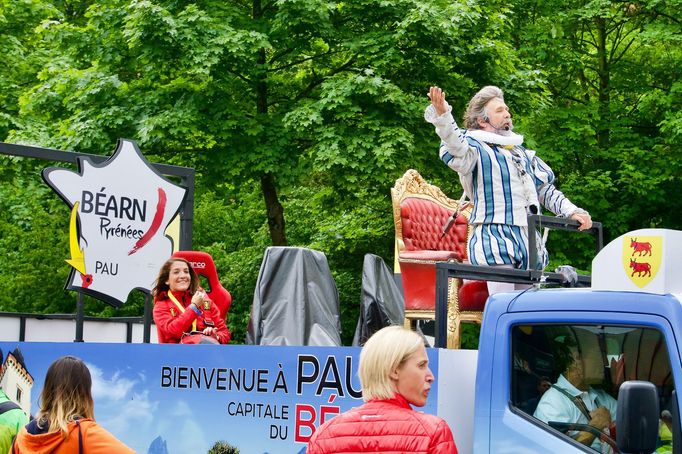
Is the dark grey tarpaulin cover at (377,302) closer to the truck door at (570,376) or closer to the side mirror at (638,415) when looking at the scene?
the truck door at (570,376)

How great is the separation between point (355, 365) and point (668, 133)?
13825 mm

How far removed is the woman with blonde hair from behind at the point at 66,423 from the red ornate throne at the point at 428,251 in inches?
62.7

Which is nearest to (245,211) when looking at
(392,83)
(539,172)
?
(392,83)

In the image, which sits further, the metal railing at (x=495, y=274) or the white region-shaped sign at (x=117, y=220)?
the white region-shaped sign at (x=117, y=220)

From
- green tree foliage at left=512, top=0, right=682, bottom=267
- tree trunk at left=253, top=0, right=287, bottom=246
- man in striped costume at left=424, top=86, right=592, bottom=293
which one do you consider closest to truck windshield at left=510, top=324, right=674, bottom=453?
man in striped costume at left=424, top=86, right=592, bottom=293

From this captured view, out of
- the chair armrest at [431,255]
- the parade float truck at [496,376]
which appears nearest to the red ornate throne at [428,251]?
the chair armrest at [431,255]

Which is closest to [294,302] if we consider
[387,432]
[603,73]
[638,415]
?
[638,415]

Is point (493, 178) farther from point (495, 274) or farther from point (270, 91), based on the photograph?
point (270, 91)

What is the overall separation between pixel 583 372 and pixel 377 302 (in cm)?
196

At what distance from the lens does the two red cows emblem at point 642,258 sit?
13.1 feet

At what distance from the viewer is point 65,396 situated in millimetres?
4102

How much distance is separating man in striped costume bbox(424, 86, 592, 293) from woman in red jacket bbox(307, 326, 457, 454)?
6.75ft

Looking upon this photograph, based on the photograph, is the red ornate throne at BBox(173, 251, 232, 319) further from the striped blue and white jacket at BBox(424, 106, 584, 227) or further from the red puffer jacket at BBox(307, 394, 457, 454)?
the red puffer jacket at BBox(307, 394, 457, 454)

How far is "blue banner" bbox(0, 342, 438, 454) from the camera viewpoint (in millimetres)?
4676
